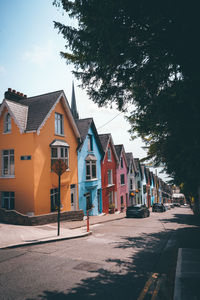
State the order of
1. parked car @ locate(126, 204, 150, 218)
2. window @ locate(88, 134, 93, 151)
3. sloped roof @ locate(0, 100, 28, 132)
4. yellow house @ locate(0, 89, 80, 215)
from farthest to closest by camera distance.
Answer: window @ locate(88, 134, 93, 151) < parked car @ locate(126, 204, 150, 218) < sloped roof @ locate(0, 100, 28, 132) < yellow house @ locate(0, 89, 80, 215)

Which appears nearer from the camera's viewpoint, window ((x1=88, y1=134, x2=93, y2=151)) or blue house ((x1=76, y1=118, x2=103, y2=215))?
blue house ((x1=76, y1=118, x2=103, y2=215))

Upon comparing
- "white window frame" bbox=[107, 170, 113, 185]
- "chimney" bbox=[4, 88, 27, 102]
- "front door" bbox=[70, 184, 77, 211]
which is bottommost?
"front door" bbox=[70, 184, 77, 211]

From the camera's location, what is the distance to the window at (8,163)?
15537 millimetres

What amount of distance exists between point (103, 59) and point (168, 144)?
3355 millimetres

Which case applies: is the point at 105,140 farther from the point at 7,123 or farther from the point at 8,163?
the point at 8,163

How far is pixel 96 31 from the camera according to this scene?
5758 millimetres

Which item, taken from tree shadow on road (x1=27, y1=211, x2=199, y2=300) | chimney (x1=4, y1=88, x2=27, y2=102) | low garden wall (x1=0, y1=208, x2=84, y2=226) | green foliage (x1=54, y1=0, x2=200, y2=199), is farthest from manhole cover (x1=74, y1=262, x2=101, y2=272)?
chimney (x1=4, y1=88, x2=27, y2=102)

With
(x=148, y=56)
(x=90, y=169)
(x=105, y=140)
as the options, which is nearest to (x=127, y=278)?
(x=148, y=56)

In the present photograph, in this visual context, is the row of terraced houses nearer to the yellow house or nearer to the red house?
the yellow house

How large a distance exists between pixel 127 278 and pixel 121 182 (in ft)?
89.5

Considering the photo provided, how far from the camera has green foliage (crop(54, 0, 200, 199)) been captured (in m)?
5.01

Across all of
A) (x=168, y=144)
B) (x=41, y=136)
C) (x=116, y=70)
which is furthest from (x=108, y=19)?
(x=41, y=136)

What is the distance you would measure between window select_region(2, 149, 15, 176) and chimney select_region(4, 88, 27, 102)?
5.15 meters

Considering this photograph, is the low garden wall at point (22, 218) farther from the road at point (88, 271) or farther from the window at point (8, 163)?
the road at point (88, 271)
